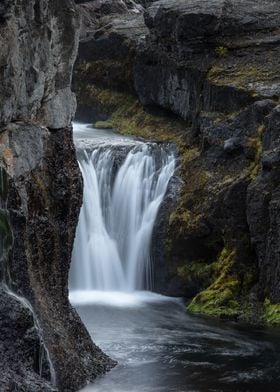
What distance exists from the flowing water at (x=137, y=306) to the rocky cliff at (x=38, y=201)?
125cm

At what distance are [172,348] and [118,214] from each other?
7.81m

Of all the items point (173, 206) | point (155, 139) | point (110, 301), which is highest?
point (155, 139)

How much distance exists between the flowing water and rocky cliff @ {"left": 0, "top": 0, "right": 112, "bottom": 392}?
4.10 ft

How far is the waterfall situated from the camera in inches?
891

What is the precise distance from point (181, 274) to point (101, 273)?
6.80ft

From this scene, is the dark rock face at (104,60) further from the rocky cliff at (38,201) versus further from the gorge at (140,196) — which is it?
the rocky cliff at (38,201)

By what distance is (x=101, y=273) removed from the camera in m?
22.6

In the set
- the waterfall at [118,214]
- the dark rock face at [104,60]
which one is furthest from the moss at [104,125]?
the waterfall at [118,214]

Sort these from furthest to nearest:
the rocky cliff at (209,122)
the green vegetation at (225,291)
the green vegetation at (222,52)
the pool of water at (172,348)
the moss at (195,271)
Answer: the green vegetation at (222,52) → the moss at (195,271) → the rocky cliff at (209,122) → the green vegetation at (225,291) → the pool of water at (172,348)

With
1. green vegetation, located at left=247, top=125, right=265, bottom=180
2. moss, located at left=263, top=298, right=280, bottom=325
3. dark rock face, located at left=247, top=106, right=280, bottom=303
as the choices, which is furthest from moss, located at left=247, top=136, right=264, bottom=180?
moss, located at left=263, top=298, right=280, bottom=325

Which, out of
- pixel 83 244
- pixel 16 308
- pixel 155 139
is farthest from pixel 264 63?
pixel 16 308

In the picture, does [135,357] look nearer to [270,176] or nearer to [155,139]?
[270,176]

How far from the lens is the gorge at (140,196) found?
38.1 ft

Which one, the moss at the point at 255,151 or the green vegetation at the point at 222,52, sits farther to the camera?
the green vegetation at the point at 222,52
